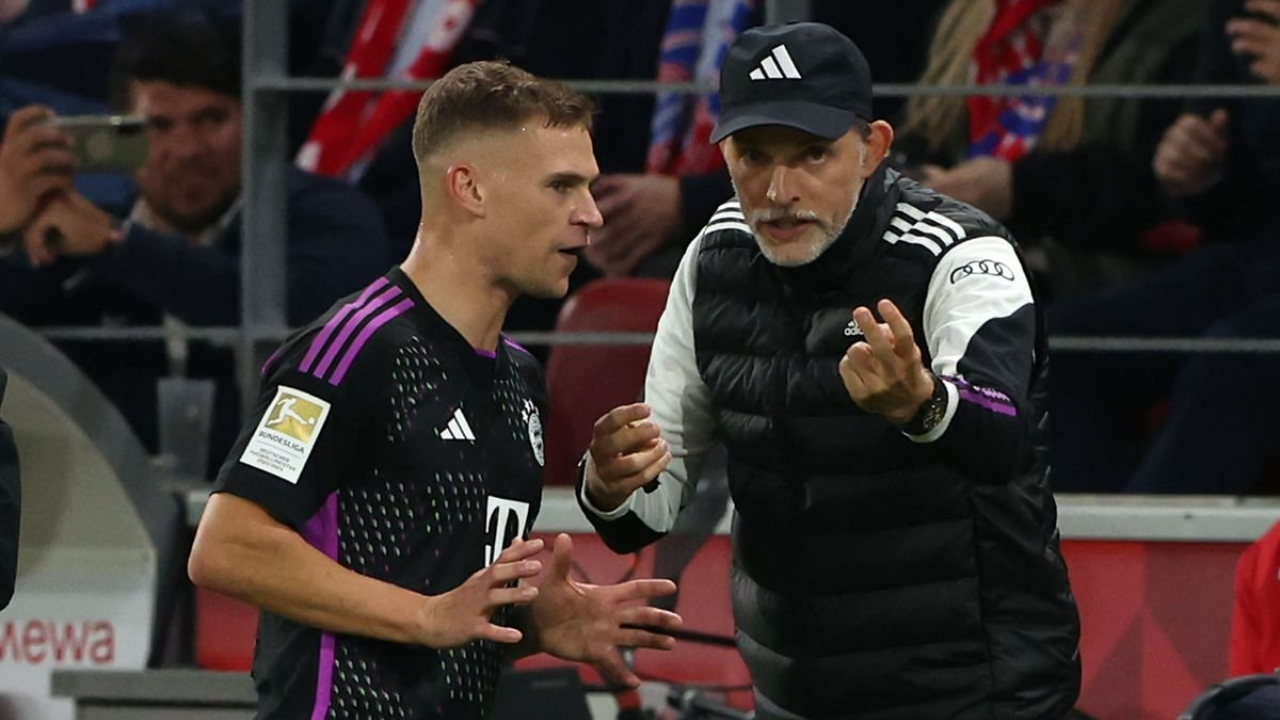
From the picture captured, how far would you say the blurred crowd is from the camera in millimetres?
5656

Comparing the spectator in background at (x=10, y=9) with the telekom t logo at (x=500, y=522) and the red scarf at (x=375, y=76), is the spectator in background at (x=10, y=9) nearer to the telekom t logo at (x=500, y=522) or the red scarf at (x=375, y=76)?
the red scarf at (x=375, y=76)

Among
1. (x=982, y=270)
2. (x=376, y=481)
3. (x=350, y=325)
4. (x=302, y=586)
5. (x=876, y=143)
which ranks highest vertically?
(x=876, y=143)

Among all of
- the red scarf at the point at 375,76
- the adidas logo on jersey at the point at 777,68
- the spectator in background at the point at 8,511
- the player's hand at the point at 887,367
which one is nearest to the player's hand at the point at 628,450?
the player's hand at the point at 887,367

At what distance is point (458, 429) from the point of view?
324 cm

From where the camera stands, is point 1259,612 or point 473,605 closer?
point 473,605

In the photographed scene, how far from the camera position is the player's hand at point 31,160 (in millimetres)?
6281

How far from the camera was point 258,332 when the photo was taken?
5.95 m

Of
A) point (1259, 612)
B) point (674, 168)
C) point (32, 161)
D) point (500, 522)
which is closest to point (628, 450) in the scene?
point (500, 522)

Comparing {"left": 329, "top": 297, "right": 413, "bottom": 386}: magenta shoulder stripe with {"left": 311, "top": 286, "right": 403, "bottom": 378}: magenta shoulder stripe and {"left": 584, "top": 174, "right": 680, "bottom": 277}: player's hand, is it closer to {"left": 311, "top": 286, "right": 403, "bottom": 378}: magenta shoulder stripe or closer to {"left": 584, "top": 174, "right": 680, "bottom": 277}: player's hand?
{"left": 311, "top": 286, "right": 403, "bottom": 378}: magenta shoulder stripe

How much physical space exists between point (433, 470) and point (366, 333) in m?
0.21

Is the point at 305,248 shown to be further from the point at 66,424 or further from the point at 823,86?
the point at 823,86

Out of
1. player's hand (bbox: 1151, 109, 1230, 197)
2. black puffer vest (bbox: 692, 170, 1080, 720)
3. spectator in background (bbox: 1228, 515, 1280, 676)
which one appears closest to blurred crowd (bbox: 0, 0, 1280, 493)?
player's hand (bbox: 1151, 109, 1230, 197)

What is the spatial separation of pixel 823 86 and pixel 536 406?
2.17ft

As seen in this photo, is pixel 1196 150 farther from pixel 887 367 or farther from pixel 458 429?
pixel 458 429
